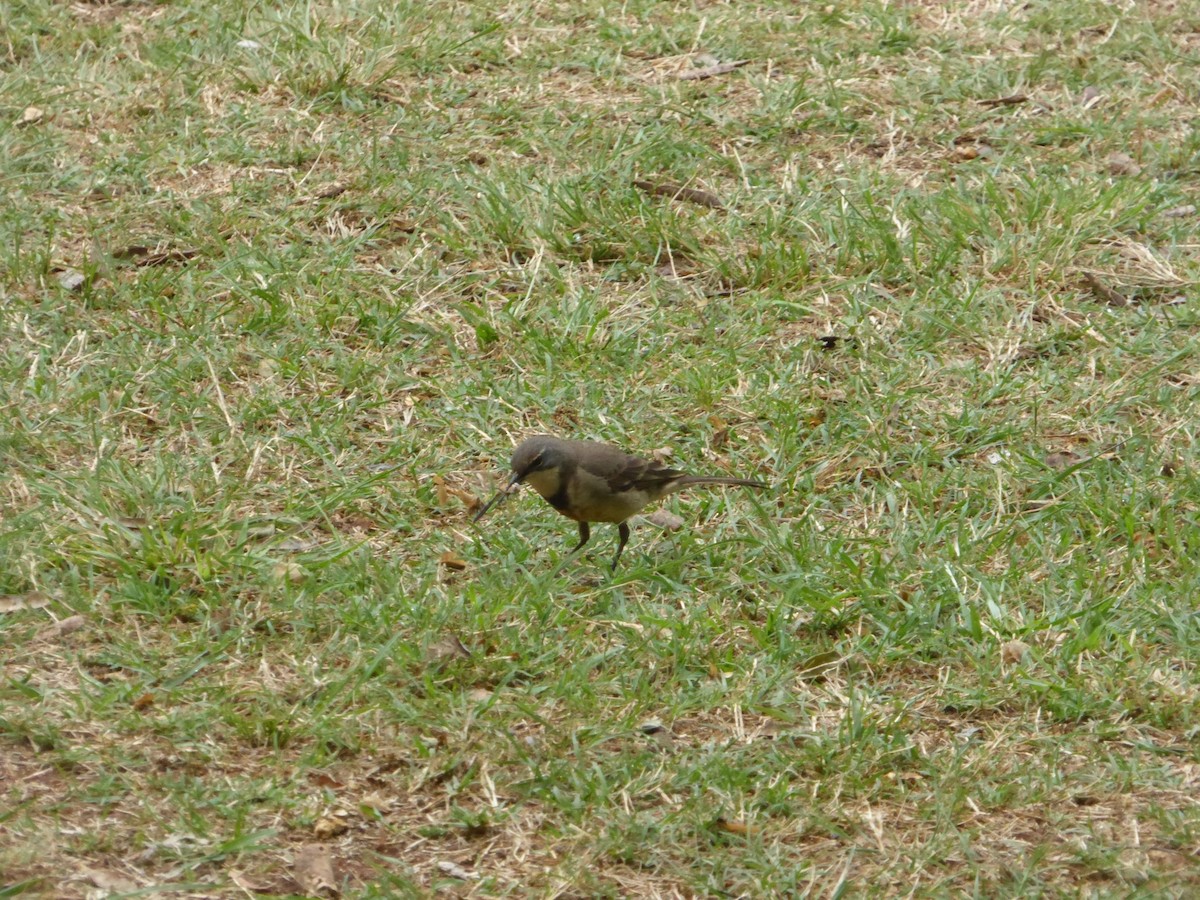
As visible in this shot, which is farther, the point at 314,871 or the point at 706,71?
the point at 706,71

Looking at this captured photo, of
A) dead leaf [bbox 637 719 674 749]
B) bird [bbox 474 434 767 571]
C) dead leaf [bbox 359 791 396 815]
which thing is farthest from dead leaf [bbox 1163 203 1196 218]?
dead leaf [bbox 359 791 396 815]

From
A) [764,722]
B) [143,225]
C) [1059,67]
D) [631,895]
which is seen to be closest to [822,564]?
[764,722]

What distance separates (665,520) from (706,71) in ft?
11.3

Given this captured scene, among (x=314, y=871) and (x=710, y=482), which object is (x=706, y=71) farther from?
(x=314, y=871)

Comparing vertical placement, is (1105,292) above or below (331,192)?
above

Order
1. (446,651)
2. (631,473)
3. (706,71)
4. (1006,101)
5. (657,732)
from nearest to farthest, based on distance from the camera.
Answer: (657,732) → (446,651) → (631,473) → (1006,101) → (706,71)

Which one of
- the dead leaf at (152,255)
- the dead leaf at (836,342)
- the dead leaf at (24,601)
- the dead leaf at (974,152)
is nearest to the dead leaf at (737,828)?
the dead leaf at (24,601)

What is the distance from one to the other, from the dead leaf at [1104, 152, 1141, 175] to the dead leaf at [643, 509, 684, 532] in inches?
126

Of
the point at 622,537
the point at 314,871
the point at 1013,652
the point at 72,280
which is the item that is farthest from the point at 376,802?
the point at 72,280

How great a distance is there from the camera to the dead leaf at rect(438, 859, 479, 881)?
3.99 m

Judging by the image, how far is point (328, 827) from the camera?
4.09 meters

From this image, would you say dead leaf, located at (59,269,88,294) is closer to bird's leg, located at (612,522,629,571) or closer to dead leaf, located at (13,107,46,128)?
dead leaf, located at (13,107,46,128)

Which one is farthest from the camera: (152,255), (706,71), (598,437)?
(706,71)

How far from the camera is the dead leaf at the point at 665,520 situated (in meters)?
5.64
